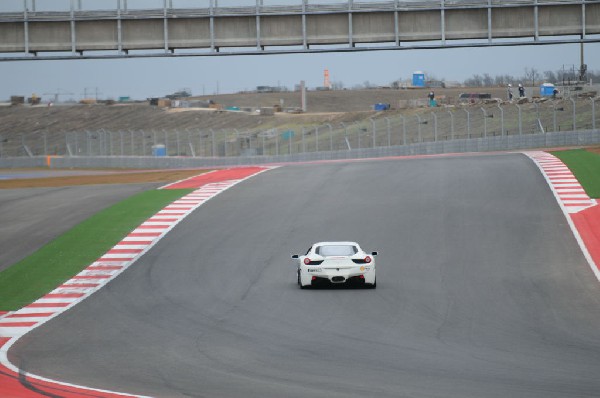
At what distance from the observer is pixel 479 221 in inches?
1218

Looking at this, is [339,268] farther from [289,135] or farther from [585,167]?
[289,135]

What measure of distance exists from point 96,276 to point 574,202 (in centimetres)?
1486

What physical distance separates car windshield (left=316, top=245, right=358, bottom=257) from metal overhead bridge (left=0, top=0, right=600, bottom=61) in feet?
80.2

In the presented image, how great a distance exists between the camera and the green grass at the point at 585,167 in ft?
119

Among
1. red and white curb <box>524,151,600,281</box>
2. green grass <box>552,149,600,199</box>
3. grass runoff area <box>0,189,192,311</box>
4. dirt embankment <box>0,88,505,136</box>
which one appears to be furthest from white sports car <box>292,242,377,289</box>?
dirt embankment <box>0,88,505,136</box>

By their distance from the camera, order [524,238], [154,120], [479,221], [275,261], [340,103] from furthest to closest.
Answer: [340,103] < [154,120] < [479,221] < [524,238] < [275,261]

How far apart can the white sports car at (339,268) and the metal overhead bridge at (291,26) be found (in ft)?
81.8

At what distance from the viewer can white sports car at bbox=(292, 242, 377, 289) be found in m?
22.8

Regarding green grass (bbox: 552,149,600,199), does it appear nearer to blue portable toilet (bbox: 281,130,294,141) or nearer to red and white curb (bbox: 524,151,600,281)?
red and white curb (bbox: 524,151,600,281)

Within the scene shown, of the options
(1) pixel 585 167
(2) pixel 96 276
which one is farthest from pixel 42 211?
(1) pixel 585 167

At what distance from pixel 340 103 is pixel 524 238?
381ft

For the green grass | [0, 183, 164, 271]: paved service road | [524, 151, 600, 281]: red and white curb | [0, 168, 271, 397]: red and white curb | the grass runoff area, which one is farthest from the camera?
the green grass

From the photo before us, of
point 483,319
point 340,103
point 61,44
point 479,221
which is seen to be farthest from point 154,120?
point 483,319

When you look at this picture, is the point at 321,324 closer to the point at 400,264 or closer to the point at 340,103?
the point at 400,264
